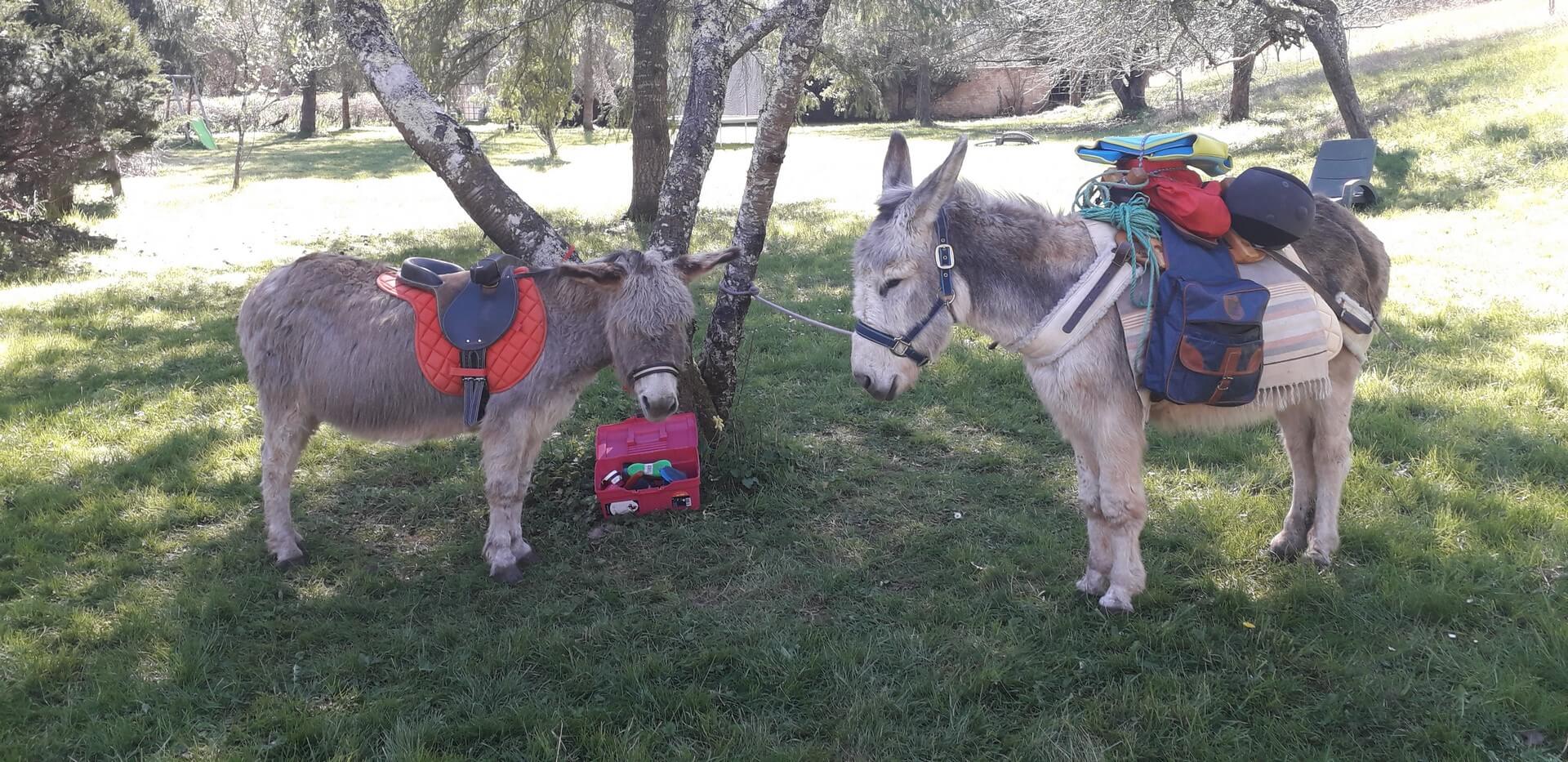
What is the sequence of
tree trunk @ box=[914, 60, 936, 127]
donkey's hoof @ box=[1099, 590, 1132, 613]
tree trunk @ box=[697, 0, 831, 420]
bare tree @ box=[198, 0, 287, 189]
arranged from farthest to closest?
1. tree trunk @ box=[914, 60, 936, 127]
2. bare tree @ box=[198, 0, 287, 189]
3. tree trunk @ box=[697, 0, 831, 420]
4. donkey's hoof @ box=[1099, 590, 1132, 613]

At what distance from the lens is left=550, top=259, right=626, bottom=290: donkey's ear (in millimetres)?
4090

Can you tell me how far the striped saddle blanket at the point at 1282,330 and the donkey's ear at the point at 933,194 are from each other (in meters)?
0.89

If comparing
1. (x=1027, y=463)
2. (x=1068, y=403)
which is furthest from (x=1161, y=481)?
(x=1068, y=403)

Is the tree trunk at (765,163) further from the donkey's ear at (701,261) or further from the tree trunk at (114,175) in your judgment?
the tree trunk at (114,175)

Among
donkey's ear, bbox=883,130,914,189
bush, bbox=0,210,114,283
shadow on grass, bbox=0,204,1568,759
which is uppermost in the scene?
donkey's ear, bbox=883,130,914,189

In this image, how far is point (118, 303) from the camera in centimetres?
933

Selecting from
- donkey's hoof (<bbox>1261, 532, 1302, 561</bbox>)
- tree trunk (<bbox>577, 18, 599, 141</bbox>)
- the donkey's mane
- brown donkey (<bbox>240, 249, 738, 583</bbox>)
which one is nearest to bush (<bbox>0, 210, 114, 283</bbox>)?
tree trunk (<bbox>577, 18, 599, 141</bbox>)

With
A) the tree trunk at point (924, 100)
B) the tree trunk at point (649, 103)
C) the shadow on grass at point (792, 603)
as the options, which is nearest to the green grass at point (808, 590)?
the shadow on grass at point (792, 603)

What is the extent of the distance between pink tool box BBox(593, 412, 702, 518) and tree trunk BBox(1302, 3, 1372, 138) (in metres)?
14.7

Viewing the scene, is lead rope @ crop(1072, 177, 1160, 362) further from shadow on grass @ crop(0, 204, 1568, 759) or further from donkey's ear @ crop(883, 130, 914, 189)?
shadow on grass @ crop(0, 204, 1568, 759)

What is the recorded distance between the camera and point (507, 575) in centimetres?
438

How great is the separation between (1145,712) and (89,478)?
604 centimetres

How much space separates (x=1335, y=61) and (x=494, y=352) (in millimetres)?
15728

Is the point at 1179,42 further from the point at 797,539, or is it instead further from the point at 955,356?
the point at 797,539
